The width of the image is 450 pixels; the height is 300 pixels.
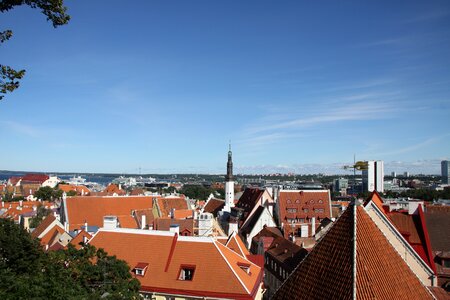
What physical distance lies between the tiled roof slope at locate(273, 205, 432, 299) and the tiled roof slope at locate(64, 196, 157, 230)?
42751 millimetres

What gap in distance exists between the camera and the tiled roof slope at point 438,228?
2766cm

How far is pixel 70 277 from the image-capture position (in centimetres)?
1727

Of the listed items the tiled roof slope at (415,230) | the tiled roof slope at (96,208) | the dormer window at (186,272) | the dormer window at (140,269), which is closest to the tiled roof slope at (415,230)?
the tiled roof slope at (415,230)

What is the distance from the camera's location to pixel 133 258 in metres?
26.1

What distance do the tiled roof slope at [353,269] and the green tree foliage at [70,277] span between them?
788 centimetres

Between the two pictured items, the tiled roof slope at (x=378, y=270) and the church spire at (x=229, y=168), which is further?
the church spire at (x=229, y=168)

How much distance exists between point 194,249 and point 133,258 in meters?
4.02

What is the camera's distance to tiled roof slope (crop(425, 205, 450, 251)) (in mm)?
27656

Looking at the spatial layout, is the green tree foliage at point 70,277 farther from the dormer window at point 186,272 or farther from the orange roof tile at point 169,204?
the orange roof tile at point 169,204

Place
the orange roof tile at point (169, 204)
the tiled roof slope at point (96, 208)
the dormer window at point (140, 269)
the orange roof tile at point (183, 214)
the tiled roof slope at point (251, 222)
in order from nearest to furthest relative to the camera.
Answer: the dormer window at point (140, 269) < the tiled roof slope at point (96, 208) < the orange roof tile at point (183, 214) < the orange roof tile at point (169, 204) < the tiled roof slope at point (251, 222)

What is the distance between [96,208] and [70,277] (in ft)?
122

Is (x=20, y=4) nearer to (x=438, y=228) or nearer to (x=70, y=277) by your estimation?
(x=70, y=277)

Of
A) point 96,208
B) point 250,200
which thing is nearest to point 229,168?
point 250,200

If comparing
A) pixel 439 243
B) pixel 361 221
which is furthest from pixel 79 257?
pixel 439 243
